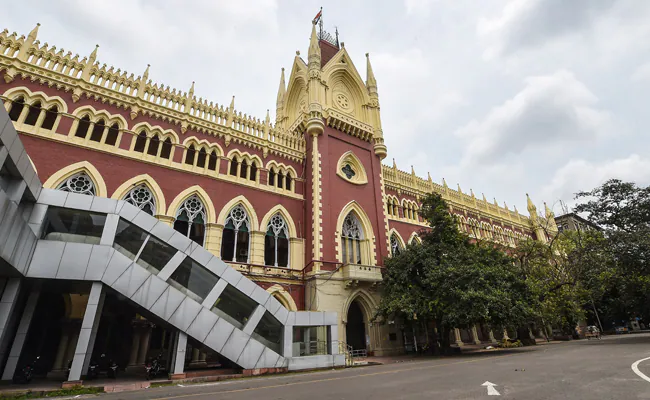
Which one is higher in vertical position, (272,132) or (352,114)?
(352,114)

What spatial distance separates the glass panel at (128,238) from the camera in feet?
39.2

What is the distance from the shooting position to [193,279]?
13.0 metres

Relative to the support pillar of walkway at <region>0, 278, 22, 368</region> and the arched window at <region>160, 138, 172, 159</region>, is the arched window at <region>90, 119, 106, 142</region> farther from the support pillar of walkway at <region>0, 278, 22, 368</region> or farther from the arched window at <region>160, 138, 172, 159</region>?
the support pillar of walkway at <region>0, 278, 22, 368</region>

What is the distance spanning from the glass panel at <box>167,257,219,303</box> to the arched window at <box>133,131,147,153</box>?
9.02 m

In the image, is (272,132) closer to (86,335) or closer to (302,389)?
(86,335)

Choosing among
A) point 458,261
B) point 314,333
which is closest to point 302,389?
point 314,333

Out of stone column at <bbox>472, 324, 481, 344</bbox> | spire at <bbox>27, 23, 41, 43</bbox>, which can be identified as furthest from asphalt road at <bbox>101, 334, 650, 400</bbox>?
stone column at <bbox>472, 324, 481, 344</bbox>

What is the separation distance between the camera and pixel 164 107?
19.6 meters

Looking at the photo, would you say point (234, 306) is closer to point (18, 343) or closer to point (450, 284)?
point (18, 343)

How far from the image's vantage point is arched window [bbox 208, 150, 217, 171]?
20.5 meters

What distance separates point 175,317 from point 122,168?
9605mm

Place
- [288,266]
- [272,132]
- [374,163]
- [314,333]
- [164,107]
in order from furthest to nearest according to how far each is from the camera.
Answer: [374,163] → [272,132] → [288,266] → [164,107] → [314,333]

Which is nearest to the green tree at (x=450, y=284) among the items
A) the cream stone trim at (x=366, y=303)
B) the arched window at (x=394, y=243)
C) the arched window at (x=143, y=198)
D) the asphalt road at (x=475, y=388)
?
the cream stone trim at (x=366, y=303)

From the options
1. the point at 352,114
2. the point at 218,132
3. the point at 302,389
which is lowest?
the point at 302,389
